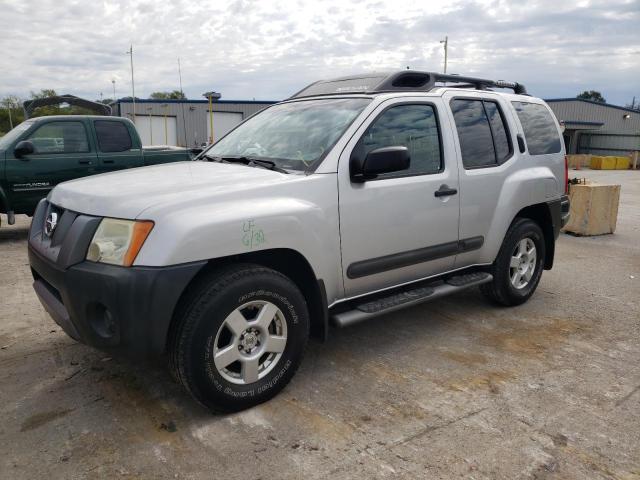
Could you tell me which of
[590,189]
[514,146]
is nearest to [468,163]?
→ [514,146]

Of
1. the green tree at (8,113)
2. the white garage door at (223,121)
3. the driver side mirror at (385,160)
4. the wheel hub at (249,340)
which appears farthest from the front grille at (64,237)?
the green tree at (8,113)

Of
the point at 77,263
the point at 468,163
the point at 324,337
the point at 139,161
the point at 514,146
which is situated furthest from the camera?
the point at 139,161

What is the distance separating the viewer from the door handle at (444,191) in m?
3.80

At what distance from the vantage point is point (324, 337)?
3.32 metres

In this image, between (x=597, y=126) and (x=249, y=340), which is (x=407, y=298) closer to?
(x=249, y=340)

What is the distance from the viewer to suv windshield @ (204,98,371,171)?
341 cm

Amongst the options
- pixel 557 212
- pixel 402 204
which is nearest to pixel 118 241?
pixel 402 204

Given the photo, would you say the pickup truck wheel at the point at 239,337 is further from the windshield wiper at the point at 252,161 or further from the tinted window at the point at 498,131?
the tinted window at the point at 498,131

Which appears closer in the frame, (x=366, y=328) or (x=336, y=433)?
(x=336, y=433)

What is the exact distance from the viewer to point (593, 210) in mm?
8656

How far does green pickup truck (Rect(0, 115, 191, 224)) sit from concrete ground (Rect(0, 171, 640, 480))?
3.62 metres

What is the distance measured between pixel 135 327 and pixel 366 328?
222cm

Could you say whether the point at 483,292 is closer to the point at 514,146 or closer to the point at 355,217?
the point at 514,146

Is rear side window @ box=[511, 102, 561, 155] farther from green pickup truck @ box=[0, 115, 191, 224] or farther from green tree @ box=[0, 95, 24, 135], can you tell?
green tree @ box=[0, 95, 24, 135]
